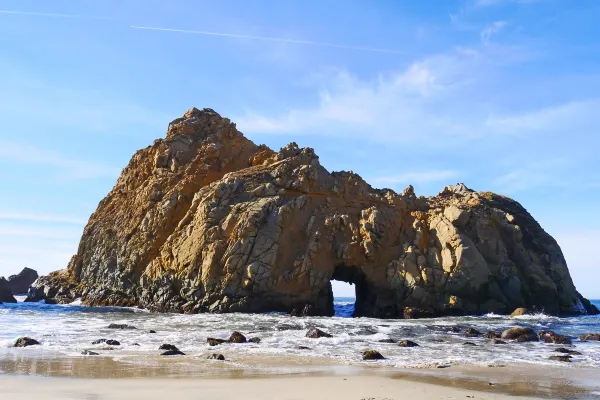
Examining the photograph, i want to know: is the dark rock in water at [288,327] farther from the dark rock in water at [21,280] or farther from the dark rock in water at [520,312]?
the dark rock in water at [21,280]

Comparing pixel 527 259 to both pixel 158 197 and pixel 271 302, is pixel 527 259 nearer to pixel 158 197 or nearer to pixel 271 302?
pixel 271 302

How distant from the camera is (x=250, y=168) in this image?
43.0 meters

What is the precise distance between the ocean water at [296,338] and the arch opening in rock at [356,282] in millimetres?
7741

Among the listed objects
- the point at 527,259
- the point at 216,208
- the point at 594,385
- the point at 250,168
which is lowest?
the point at 594,385

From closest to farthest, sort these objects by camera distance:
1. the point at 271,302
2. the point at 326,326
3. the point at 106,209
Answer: the point at 326,326 < the point at 271,302 < the point at 106,209

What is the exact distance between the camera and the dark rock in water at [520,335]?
2293 centimetres

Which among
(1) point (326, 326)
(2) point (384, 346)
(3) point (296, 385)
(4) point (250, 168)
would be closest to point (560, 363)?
(2) point (384, 346)

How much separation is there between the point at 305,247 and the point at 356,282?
570cm

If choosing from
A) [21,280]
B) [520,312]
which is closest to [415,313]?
[520,312]

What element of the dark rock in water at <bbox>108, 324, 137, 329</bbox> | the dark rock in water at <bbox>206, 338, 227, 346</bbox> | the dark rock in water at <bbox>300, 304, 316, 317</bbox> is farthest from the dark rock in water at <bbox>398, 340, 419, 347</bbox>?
the dark rock in water at <bbox>300, 304, 316, 317</bbox>

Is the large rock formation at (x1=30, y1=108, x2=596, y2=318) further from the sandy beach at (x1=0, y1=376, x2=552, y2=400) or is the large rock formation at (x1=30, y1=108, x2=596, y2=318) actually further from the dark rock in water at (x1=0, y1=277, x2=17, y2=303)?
the sandy beach at (x1=0, y1=376, x2=552, y2=400)

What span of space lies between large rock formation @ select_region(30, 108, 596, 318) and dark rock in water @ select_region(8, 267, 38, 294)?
3256cm

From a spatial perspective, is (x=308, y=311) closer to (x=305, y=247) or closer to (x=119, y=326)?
(x=305, y=247)

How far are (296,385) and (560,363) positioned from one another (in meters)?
9.21
